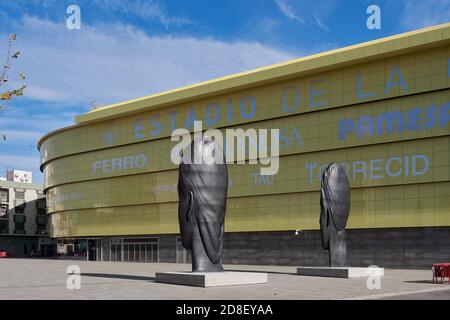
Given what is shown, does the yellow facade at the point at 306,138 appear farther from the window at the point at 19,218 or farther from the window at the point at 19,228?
the window at the point at 19,218

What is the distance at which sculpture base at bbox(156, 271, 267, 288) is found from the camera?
2539cm

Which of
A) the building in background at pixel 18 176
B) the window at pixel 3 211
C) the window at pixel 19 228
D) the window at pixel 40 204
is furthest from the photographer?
the building in background at pixel 18 176

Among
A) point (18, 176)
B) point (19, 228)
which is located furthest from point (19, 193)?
point (18, 176)

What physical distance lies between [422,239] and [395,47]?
577 inches

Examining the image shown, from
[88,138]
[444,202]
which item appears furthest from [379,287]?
[88,138]

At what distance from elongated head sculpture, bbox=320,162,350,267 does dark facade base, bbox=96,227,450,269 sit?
1458cm

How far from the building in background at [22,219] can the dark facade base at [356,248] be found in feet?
231

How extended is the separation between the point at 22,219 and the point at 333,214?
100161 mm

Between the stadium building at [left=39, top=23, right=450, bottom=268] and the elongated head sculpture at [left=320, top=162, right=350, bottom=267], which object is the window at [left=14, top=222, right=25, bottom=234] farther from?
the elongated head sculpture at [left=320, top=162, right=350, bottom=267]

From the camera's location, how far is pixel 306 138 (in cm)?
5328

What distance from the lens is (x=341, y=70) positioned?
51562 millimetres

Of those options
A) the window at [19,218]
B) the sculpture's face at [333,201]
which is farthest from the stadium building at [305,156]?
the window at [19,218]

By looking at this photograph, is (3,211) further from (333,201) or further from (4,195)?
(333,201)

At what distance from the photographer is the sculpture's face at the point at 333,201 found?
33812mm
